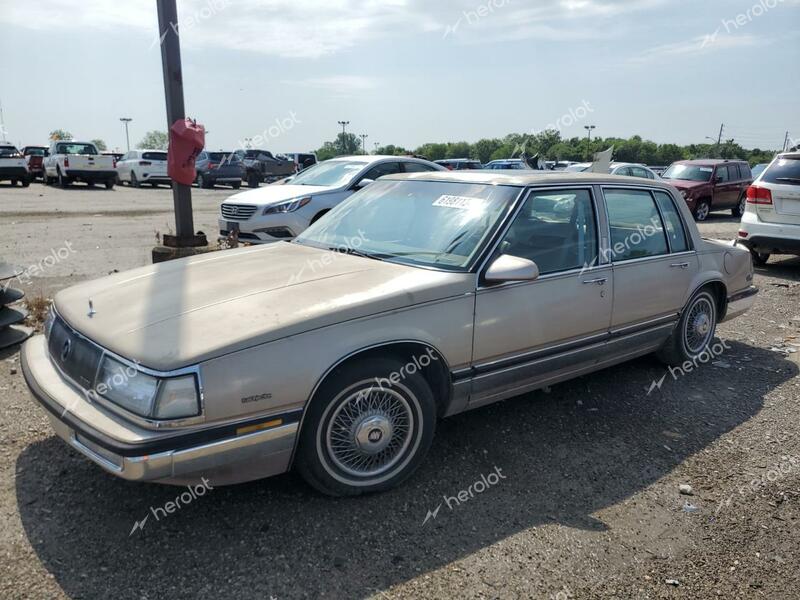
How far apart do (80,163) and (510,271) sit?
2472 centimetres

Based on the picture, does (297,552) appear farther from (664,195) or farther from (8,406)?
(664,195)

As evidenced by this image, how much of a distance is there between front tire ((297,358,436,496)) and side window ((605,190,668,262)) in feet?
6.14

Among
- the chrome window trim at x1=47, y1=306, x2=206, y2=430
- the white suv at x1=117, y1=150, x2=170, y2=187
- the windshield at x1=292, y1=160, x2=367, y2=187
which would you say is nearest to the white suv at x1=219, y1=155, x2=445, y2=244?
the windshield at x1=292, y1=160, x2=367, y2=187

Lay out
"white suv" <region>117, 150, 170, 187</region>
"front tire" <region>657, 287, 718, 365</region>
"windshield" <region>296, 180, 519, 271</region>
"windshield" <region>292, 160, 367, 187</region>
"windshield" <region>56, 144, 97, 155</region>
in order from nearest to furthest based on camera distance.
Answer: "windshield" <region>296, 180, 519, 271</region>, "front tire" <region>657, 287, 718, 365</region>, "windshield" <region>292, 160, 367, 187</region>, "windshield" <region>56, 144, 97, 155</region>, "white suv" <region>117, 150, 170, 187</region>

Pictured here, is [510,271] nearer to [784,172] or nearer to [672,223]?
[672,223]

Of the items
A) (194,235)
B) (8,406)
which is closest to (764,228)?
(194,235)

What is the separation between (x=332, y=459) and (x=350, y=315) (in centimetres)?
72

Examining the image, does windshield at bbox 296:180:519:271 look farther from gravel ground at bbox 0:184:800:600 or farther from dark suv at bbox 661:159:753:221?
dark suv at bbox 661:159:753:221

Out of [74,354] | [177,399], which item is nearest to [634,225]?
[177,399]

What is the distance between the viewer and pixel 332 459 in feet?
9.85

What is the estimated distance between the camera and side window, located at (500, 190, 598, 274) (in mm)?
3717

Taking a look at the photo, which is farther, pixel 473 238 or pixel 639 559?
pixel 473 238

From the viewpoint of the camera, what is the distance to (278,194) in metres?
9.23

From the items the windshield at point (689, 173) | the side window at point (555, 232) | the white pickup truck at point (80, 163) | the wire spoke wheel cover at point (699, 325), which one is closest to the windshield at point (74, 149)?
the white pickup truck at point (80, 163)
